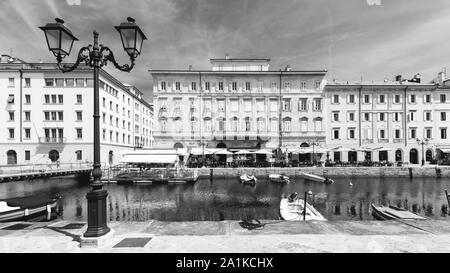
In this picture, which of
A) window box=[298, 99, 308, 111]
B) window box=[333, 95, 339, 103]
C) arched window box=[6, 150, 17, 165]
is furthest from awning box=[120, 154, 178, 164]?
window box=[333, 95, 339, 103]

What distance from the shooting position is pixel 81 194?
25.2 meters

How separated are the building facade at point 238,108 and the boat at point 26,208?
87.2ft

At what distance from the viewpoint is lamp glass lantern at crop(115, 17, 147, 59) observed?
5.80 metres

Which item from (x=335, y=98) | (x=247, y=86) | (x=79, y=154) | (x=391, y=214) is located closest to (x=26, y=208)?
(x=391, y=214)

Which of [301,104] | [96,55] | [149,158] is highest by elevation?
[301,104]

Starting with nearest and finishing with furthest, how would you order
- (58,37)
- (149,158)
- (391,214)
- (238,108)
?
(58,37)
(391,214)
(149,158)
(238,108)

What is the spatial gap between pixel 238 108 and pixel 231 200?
26123 mm

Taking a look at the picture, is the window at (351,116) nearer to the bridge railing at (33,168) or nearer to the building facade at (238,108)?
the building facade at (238,108)

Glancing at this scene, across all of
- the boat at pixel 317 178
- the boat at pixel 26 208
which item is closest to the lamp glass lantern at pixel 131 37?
the boat at pixel 26 208

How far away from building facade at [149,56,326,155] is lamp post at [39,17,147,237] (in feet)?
125

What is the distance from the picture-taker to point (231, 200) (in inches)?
856

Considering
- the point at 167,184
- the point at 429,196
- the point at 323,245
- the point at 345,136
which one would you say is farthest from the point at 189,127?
the point at 323,245

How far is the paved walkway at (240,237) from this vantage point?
5.30 metres

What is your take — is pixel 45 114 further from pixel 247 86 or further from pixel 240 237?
pixel 240 237
